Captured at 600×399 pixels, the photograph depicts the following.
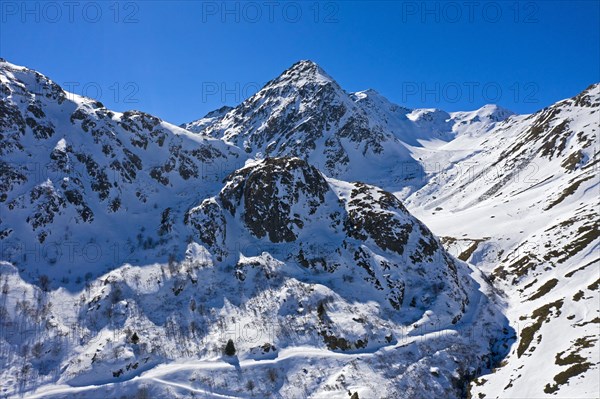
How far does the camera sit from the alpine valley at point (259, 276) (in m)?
47.5

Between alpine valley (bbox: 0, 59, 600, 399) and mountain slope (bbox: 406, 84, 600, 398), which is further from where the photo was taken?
alpine valley (bbox: 0, 59, 600, 399)

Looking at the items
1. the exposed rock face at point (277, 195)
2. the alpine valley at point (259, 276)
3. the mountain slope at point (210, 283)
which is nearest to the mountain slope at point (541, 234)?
the alpine valley at point (259, 276)

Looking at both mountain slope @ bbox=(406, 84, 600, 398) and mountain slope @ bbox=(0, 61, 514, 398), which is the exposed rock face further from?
mountain slope @ bbox=(406, 84, 600, 398)

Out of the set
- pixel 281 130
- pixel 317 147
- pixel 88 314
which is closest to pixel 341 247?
pixel 88 314

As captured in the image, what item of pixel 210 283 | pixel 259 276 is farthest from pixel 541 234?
pixel 210 283

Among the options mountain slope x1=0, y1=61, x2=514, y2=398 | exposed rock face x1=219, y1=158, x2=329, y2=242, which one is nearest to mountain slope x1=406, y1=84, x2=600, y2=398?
mountain slope x1=0, y1=61, x2=514, y2=398

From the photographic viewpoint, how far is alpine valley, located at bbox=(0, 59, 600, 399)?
47.5 metres

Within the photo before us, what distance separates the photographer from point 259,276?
208 feet

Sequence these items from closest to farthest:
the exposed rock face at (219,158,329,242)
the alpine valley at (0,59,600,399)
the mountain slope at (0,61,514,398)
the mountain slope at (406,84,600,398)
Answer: the mountain slope at (406,84,600,398)
the alpine valley at (0,59,600,399)
the mountain slope at (0,61,514,398)
the exposed rock face at (219,158,329,242)

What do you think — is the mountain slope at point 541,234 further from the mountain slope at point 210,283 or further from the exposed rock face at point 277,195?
the exposed rock face at point 277,195

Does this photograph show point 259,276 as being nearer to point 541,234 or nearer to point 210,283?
point 210,283

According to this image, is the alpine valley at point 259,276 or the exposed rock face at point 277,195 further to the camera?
the exposed rock face at point 277,195

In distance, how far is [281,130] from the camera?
16825cm

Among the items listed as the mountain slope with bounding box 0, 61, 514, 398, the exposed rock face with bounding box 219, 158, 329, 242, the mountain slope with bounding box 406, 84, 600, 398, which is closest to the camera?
the mountain slope with bounding box 406, 84, 600, 398
